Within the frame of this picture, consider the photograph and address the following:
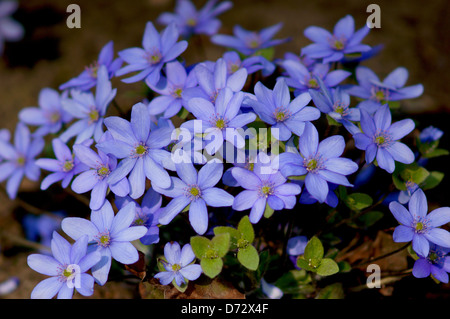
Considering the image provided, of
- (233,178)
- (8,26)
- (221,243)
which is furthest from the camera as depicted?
(8,26)

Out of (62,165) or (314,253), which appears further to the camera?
(62,165)

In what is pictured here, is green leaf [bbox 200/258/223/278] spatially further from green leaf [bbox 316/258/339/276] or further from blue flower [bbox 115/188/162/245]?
green leaf [bbox 316/258/339/276]

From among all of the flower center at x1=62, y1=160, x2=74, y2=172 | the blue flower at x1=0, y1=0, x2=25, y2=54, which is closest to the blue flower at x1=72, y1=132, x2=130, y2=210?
the flower center at x1=62, y1=160, x2=74, y2=172

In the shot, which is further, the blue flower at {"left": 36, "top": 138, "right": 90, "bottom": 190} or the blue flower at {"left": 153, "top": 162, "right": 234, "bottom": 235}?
the blue flower at {"left": 36, "top": 138, "right": 90, "bottom": 190}

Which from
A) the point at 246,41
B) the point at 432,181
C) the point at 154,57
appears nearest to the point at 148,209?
the point at 154,57

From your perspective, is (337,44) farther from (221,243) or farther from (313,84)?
(221,243)

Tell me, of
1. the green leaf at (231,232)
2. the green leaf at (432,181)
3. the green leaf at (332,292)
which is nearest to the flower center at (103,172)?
the green leaf at (231,232)

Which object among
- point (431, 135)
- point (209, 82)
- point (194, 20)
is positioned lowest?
point (431, 135)
